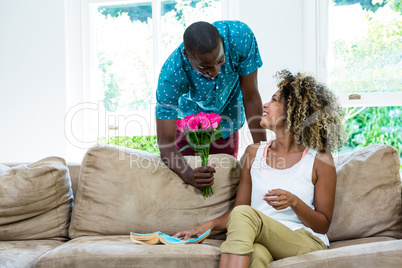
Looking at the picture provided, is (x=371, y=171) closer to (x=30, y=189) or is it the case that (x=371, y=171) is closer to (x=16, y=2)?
(x=30, y=189)

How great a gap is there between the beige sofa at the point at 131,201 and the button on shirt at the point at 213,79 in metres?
0.28

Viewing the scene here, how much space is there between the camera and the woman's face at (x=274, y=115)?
194 cm

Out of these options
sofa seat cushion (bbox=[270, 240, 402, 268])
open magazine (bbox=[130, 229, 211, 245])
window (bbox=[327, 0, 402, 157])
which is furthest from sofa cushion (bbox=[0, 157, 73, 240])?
window (bbox=[327, 0, 402, 157])

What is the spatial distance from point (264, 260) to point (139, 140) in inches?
82.3

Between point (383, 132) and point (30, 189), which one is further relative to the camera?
point (383, 132)

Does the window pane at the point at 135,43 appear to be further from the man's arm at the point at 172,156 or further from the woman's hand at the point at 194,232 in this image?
the woman's hand at the point at 194,232

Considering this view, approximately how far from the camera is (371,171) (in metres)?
1.95

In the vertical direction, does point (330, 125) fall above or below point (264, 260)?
above

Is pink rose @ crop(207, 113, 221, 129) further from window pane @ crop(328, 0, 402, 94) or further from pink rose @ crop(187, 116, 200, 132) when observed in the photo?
window pane @ crop(328, 0, 402, 94)

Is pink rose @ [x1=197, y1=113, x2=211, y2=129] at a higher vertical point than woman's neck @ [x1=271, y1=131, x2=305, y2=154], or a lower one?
Result: higher

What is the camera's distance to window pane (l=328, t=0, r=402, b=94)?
9.65ft

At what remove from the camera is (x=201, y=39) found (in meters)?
1.81

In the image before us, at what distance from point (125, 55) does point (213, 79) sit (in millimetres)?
1585

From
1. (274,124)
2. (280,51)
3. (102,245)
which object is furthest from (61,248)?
(280,51)
